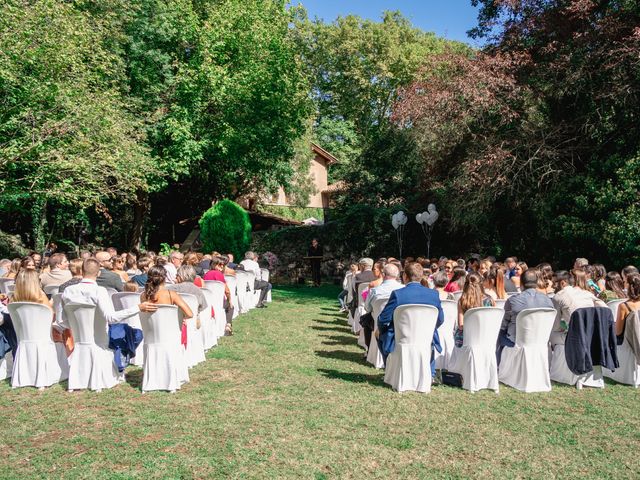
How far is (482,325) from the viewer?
666 cm

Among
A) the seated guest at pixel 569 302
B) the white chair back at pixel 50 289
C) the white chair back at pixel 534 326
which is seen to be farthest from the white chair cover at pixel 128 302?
the seated guest at pixel 569 302

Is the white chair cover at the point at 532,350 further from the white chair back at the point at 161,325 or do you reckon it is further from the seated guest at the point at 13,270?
the seated guest at the point at 13,270

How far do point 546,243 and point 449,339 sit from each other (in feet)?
37.0

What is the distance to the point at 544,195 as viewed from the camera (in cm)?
1577

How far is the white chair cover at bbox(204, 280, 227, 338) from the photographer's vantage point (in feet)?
32.1

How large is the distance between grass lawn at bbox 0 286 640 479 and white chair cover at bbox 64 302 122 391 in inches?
7.3

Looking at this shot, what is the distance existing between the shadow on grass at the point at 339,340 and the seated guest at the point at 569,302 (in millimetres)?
3731

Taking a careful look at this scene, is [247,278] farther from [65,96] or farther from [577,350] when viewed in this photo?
[577,350]

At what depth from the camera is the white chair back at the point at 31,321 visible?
662 cm

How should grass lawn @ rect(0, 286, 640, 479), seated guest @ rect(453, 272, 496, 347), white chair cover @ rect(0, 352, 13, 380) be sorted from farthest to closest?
white chair cover @ rect(0, 352, 13, 380) < seated guest @ rect(453, 272, 496, 347) < grass lawn @ rect(0, 286, 640, 479)

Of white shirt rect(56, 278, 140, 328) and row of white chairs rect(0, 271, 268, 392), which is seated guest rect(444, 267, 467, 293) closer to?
row of white chairs rect(0, 271, 268, 392)

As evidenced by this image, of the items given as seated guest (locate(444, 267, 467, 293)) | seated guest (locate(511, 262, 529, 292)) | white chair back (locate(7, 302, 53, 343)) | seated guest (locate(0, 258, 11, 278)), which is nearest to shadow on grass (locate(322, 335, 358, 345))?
seated guest (locate(444, 267, 467, 293))

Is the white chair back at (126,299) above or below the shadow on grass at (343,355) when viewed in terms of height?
above

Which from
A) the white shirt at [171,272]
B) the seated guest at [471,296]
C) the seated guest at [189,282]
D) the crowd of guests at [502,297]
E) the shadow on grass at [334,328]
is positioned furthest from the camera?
the shadow on grass at [334,328]
